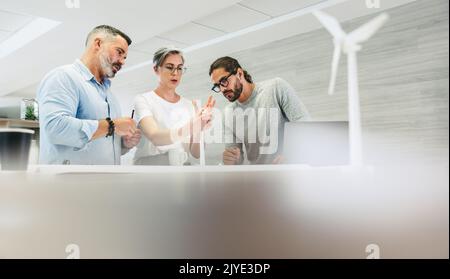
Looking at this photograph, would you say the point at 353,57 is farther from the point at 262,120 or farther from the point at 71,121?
the point at 71,121

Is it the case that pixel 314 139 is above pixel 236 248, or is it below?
above

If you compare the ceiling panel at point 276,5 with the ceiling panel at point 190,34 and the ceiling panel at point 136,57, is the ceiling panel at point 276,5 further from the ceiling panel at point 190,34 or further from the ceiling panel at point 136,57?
the ceiling panel at point 136,57

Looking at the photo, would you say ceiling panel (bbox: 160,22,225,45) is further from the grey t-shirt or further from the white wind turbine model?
the white wind turbine model

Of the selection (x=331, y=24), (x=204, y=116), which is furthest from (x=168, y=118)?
(x=331, y=24)

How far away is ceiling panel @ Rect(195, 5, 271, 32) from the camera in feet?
4.64

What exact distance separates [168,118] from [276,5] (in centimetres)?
61

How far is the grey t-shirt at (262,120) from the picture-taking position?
3.79 feet

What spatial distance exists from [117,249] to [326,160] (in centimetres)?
60

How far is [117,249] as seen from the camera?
0.87 meters

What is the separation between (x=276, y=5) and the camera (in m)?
1.42

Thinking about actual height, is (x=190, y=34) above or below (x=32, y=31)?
below
